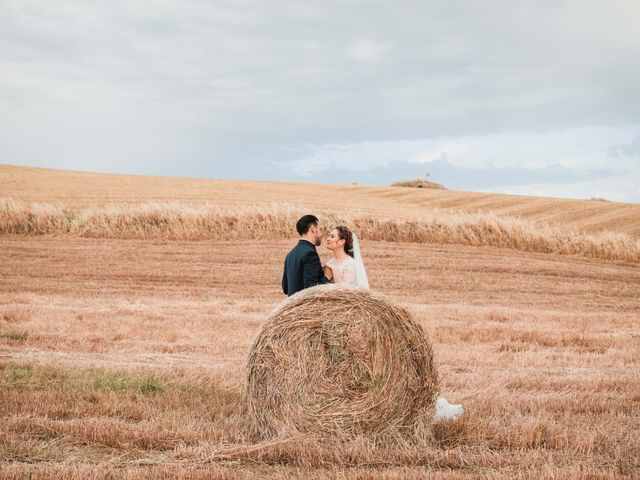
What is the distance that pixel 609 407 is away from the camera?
650cm

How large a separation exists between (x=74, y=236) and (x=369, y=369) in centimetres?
1933

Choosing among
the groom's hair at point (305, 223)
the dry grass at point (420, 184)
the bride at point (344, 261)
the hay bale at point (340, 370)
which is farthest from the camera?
the dry grass at point (420, 184)

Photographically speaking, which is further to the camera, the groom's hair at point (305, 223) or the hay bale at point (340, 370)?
the groom's hair at point (305, 223)

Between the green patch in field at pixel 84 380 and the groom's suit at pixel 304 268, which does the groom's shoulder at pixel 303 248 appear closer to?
the groom's suit at pixel 304 268

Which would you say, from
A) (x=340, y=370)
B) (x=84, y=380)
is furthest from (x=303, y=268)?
(x=84, y=380)

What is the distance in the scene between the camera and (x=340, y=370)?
558 cm

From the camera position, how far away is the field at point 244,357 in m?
4.98

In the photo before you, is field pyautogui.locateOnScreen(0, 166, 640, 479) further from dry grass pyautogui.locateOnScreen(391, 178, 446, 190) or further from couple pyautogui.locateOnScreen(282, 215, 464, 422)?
Answer: dry grass pyautogui.locateOnScreen(391, 178, 446, 190)

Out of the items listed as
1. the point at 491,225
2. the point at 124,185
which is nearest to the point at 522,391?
the point at 491,225

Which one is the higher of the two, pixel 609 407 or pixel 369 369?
pixel 369 369

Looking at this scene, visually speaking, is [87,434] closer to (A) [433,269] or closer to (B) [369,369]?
(B) [369,369]

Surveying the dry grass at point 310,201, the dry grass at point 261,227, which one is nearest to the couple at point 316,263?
the dry grass at point 261,227

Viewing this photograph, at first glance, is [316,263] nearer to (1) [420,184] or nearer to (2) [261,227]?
(2) [261,227]

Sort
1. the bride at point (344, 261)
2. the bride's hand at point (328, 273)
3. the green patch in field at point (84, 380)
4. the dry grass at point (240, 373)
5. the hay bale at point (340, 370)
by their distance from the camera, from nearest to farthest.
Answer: the dry grass at point (240, 373)
the hay bale at point (340, 370)
the green patch in field at point (84, 380)
the bride at point (344, 261)
the bride's hand at point (328, 273)
